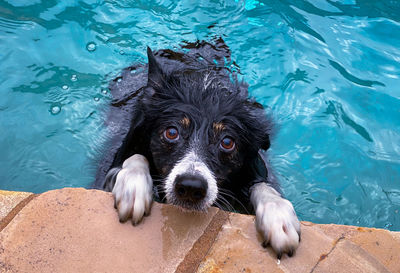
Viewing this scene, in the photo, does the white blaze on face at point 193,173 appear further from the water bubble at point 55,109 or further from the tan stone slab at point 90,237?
the water bubble at point 55,109

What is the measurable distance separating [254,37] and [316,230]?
4.24 meters

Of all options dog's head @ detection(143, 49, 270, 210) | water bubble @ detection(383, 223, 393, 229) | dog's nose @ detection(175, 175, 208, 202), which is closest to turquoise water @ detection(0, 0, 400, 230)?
water bubble @ detection(383, 223, 393, 229)

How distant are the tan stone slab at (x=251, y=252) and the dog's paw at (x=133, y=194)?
0.50 m

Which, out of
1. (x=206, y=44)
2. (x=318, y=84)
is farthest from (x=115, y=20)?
(x=318, y=84)

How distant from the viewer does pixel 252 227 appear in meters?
2.35

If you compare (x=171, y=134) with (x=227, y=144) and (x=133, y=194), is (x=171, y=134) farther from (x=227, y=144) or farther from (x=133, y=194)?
(x=133, y=194)

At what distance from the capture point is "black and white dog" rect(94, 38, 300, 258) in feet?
7.71

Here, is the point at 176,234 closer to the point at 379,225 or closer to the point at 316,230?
the point at 316,230

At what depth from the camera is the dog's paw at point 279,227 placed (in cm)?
219

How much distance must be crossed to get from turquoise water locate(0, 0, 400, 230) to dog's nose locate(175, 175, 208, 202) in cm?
204

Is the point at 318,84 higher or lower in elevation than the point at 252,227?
lower

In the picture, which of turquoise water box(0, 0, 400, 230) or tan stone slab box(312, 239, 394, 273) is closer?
tan stone slab box(312, 239, 394, 273)

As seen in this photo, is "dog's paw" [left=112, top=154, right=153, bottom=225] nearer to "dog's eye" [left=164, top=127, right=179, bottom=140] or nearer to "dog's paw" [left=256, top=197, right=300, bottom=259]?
"dog's eye" [left=164, top=127, right=179, bottom=140]

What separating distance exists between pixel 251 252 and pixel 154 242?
1.89ft
